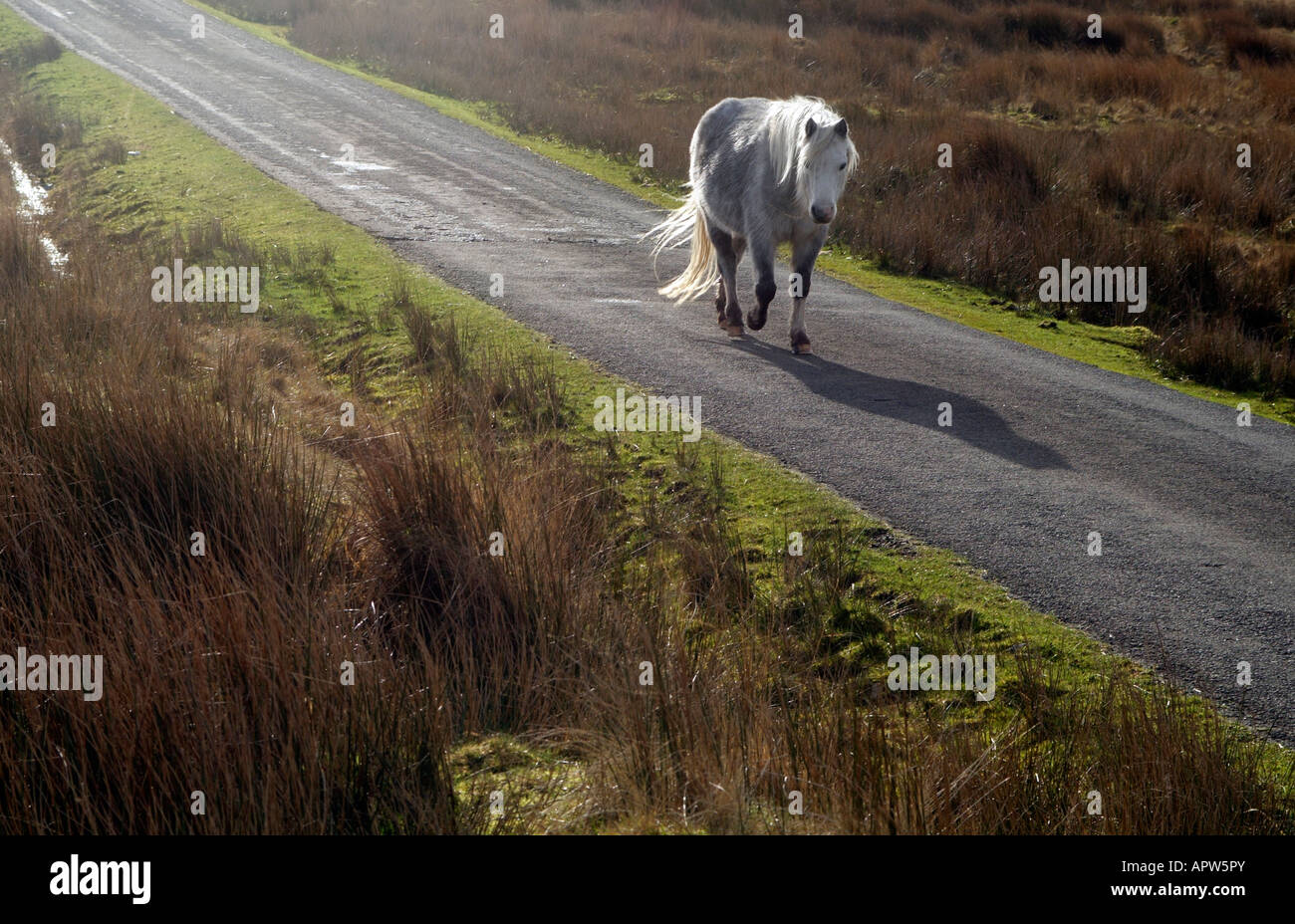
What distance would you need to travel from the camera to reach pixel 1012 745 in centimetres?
379

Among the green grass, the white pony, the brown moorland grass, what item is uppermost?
the white pony

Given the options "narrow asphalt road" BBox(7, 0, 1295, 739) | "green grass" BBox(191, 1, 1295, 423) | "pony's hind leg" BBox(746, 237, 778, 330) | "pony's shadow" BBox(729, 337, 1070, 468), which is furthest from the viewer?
"green grass" BBox(191, 1, 1295, 423)

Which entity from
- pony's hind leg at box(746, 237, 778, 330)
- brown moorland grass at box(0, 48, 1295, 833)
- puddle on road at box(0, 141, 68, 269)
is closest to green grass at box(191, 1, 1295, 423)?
pony's hind leg at box(746, 237, 778, 330)

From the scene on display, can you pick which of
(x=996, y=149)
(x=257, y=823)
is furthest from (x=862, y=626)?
(x=996, y=149)

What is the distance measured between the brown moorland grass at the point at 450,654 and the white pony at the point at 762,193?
99.5 inches

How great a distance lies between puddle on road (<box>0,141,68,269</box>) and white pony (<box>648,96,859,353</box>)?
22.8 ft

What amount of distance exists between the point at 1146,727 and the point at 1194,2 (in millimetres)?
28067

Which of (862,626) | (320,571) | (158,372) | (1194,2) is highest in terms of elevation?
(1194,2)

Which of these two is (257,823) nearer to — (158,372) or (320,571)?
(320,571)

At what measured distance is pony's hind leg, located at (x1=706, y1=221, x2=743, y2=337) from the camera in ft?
31.4

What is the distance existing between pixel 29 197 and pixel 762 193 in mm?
12078

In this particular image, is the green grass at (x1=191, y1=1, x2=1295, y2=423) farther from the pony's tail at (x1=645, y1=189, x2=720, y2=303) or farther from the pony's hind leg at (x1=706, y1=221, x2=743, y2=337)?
the pony's hind leg at (x1=706, y1=221, x2=743, y2=337)

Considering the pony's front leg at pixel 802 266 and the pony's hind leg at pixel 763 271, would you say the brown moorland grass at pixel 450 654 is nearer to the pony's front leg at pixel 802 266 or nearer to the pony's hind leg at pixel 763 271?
the pony's hind leg at pixel 763 271

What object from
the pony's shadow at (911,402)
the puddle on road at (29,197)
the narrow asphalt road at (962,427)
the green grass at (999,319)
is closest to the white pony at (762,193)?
the pony's shadow at (911,402)
